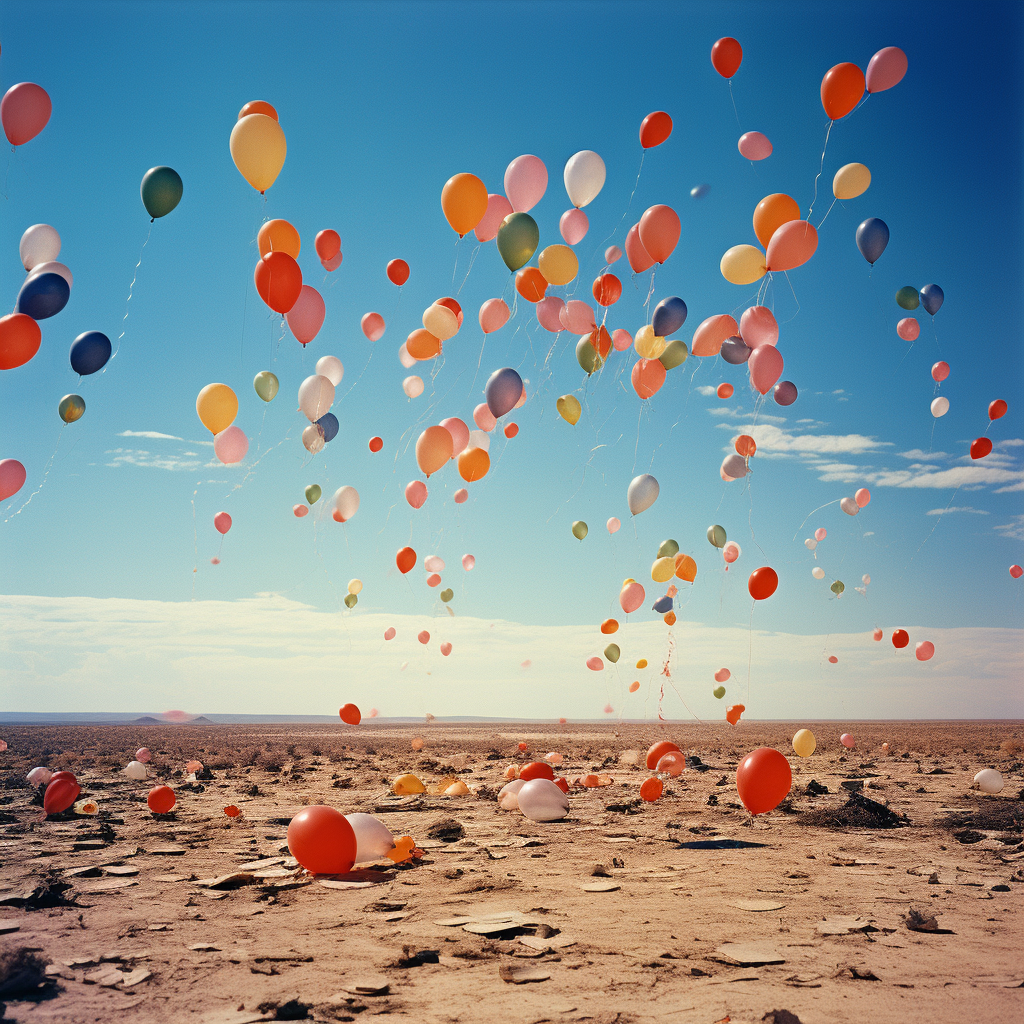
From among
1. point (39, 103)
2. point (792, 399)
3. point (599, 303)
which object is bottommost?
point (792, 399)

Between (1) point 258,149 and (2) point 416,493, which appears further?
(2) point 416,493

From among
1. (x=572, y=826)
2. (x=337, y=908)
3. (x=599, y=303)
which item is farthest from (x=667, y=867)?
(x=599, y=303)

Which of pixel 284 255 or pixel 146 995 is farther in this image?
pixel 284 255

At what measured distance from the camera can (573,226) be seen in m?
9.50

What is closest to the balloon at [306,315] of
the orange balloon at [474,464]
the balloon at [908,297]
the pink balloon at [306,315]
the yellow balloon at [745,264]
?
the pink balloon at [306,315]

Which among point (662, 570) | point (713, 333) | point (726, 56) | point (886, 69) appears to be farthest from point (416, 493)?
point (886, 69)

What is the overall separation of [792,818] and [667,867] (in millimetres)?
3868

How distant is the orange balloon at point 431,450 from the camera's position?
933 centimetres

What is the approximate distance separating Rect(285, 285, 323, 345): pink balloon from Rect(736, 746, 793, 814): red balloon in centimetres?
732

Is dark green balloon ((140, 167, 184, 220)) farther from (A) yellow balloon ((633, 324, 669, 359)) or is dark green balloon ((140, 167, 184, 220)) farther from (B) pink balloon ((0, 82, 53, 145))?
(A) yellow balloon ((633, 324, 669, 359))

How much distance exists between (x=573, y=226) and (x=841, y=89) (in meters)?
3.52

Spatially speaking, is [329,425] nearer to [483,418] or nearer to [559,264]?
[483,418]

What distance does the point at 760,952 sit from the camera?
4809 mm

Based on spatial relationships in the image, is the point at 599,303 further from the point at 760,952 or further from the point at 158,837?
the point at 158,837
